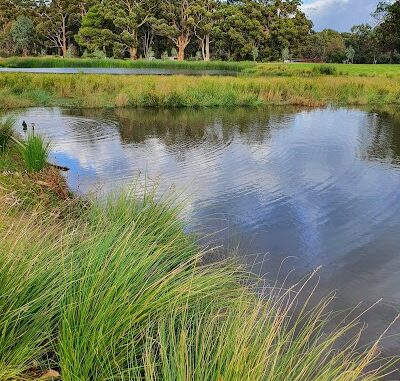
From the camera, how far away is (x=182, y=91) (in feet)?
60.6

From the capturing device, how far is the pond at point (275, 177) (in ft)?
16.3

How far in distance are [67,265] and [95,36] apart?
57590 mm

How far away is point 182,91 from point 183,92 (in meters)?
0.09

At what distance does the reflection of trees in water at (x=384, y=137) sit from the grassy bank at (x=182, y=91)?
9.18 feet

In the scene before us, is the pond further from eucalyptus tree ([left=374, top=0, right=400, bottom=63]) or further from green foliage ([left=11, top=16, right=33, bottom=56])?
green foliage ([left=11, top=16, right=33, bottom=56])

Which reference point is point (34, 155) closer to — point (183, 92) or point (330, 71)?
point (183, 92)

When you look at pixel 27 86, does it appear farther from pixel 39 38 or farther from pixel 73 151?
pixel 39 38

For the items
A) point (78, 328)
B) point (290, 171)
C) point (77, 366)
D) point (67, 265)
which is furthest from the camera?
point (290, 171)

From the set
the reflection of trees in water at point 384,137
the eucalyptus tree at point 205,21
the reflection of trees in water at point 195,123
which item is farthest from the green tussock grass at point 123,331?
the eucalyptus tree at point 205,21

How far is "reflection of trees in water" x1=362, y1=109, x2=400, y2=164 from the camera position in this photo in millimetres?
10609

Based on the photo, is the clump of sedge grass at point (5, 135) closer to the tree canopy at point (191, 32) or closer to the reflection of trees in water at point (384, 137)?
the reflection of trees in water at point (384, 137)

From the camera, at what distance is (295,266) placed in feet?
16.1

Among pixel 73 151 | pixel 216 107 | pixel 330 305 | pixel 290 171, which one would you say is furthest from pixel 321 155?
pixel 216 107

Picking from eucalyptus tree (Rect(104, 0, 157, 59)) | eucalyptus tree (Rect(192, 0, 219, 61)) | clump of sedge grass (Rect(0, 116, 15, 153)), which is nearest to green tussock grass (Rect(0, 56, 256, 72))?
eucalyptus tree (Rect(104, 0, 157, 59))
